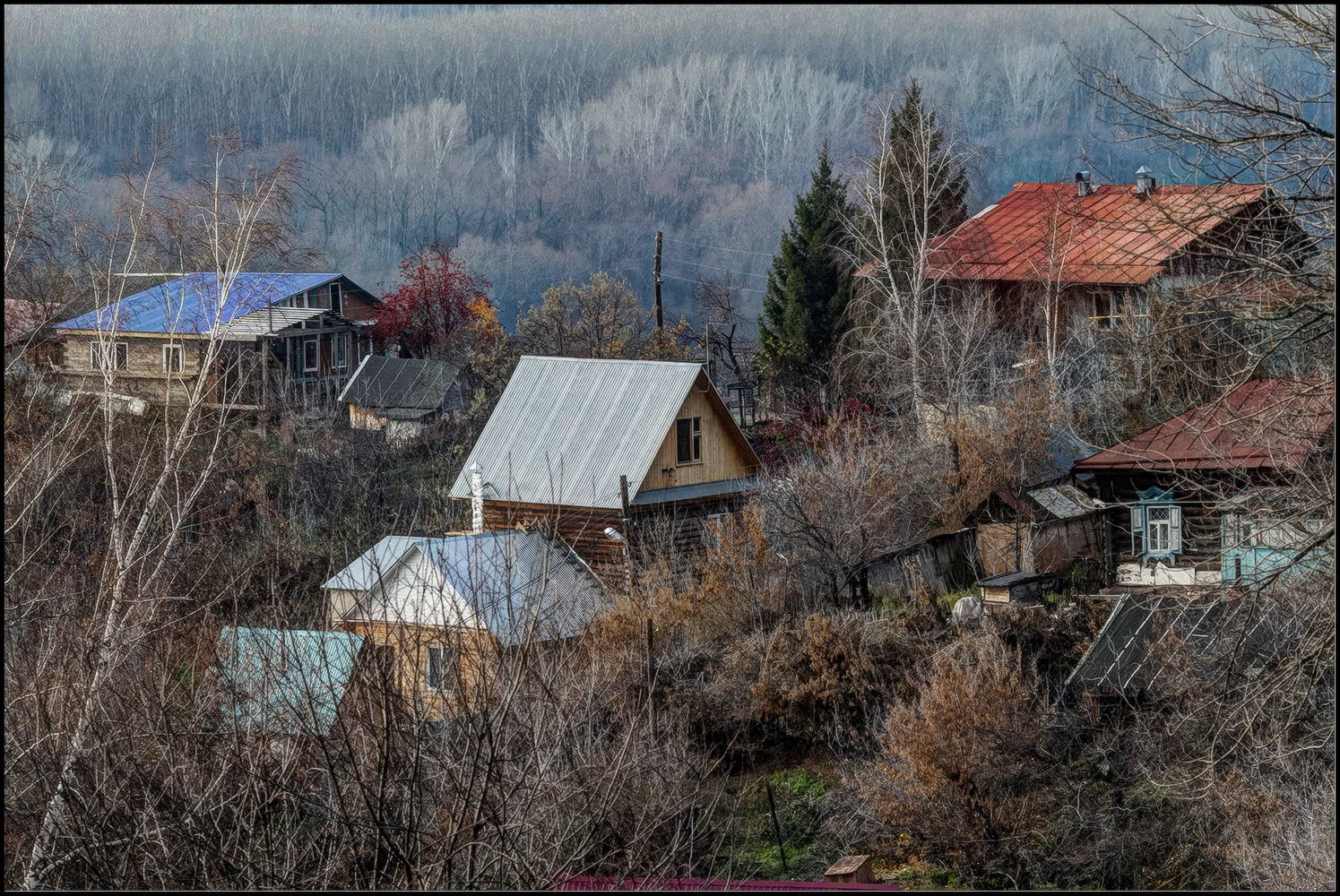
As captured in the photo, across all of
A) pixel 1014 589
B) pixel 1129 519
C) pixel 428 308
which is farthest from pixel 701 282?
pixel 1014 589

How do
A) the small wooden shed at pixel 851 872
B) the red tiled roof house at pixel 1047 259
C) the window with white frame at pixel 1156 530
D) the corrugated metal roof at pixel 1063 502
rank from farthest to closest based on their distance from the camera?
the red tiled roof house at pixel 1047 259 < the corrugated metal roof at pixel 1063 502 < the window with white frame at pixel 1156 530 < the small wooden shed at pixel 851 872

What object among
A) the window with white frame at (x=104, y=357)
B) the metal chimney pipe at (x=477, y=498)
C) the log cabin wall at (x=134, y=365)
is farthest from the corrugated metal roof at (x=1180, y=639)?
the metal chimney pipe at (x=477, y=498)

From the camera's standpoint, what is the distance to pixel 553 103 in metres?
61.0

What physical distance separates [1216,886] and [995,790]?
2.51 meters

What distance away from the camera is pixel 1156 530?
74.3ft

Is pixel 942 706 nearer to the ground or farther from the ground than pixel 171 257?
nearer to the ground

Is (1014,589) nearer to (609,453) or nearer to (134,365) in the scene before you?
(609,453)

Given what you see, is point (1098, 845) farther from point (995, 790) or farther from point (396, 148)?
point (396, 148)

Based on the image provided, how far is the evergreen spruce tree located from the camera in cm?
3569

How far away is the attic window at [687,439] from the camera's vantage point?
2675cm

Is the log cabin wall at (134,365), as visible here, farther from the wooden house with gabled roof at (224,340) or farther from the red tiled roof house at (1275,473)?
the red tiled roof house at (1275,473)

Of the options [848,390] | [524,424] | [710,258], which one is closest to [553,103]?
[710,258]

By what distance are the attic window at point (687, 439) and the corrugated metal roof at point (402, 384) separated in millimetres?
11511

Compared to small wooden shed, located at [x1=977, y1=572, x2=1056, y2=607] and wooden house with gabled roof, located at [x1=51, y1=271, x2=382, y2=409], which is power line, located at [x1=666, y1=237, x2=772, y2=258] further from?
small wooden shed, located at [x1=977, y1=572, x2=1056, y2=607]
